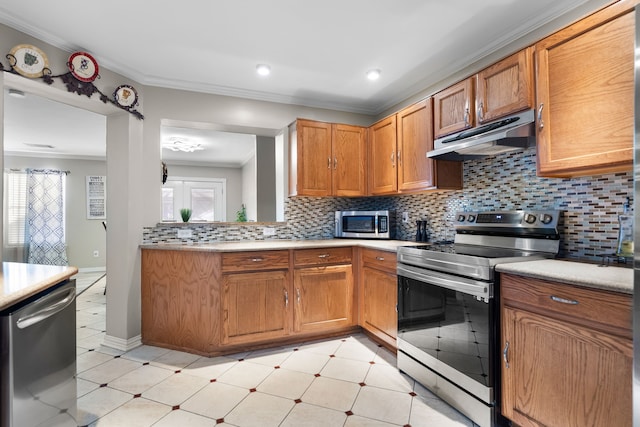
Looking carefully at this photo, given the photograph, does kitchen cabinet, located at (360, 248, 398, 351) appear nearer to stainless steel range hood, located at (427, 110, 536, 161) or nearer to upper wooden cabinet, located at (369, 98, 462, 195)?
upper wooden cabinet, located at (369, 98, 462, 195)

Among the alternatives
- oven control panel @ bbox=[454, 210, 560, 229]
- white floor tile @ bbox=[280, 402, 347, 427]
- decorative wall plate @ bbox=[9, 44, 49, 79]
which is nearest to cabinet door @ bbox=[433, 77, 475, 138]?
oven control panel @ bbox=[454, 210, 560, 229]

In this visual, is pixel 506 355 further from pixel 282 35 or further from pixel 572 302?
pixel 282 35

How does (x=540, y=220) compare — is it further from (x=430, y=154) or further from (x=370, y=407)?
(x=370, y=407)

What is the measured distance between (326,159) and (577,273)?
2.25m

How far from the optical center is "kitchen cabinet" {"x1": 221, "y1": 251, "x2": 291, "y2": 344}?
252cm

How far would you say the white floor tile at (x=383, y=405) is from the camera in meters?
1.76

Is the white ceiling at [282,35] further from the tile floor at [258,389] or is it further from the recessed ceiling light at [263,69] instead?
the tile floor at [258,389]

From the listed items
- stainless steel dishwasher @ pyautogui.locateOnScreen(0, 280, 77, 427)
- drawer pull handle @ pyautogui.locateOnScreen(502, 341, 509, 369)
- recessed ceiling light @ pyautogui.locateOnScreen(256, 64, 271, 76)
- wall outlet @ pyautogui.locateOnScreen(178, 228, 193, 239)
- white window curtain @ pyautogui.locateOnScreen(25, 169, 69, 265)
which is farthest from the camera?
white window curtain @ pyautogui.locateOnScreen(25, 169, 69, 265)

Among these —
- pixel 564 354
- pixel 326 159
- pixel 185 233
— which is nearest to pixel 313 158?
pixel 326 159

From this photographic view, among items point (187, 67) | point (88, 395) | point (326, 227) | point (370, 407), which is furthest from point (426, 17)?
point (88, 395)

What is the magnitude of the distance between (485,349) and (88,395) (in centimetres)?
242

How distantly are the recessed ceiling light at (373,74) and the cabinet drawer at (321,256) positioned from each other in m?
1.58

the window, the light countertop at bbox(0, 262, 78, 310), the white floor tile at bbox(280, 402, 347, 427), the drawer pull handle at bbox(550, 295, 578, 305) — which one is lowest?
the white floor tile at bbox(280, 402, 347, 427)

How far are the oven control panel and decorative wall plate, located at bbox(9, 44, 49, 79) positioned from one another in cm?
320
